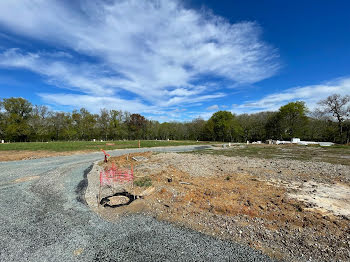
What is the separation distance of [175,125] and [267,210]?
55837 mm

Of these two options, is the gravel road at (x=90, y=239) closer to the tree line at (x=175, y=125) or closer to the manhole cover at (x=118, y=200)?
the manhole cover at (x=118, y=200)

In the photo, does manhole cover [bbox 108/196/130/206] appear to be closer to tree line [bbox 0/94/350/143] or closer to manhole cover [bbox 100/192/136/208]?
manhole cover [bbox 100/192/136/208]

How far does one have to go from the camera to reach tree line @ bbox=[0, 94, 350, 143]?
117 ft

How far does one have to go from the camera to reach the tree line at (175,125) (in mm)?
35531

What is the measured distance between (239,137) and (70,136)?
2054 inches

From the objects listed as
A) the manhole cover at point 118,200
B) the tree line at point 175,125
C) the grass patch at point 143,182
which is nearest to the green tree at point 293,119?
the tree line at point 175,125

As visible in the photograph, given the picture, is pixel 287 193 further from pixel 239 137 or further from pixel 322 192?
pixel 239 137

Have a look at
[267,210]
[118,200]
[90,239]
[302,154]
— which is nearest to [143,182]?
[118,200]

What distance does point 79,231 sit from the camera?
3.98 meters

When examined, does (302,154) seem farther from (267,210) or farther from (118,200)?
(118,200)

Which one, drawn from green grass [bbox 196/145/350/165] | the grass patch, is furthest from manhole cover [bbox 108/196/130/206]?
green grass [bbox 196/145/350/165]

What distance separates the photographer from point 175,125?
6041cm

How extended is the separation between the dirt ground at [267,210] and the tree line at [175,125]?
1456 inches

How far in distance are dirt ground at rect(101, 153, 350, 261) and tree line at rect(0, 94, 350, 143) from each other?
36971 millimetres
